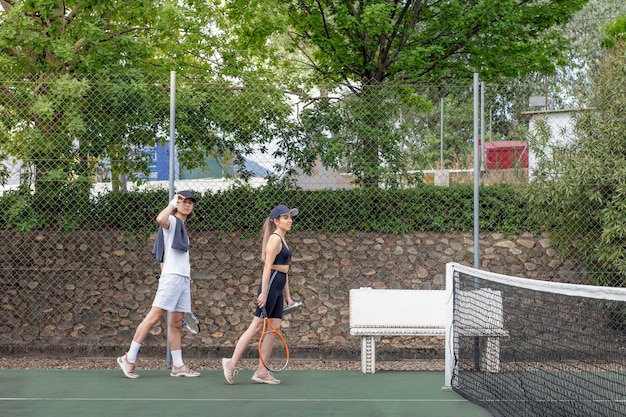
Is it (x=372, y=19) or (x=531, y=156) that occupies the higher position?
(x=372, y=19)

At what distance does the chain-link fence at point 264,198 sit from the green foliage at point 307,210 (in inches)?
0.8

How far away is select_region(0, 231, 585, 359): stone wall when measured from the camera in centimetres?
1172

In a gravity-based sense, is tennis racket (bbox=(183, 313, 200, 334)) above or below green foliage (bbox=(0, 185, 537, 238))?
below

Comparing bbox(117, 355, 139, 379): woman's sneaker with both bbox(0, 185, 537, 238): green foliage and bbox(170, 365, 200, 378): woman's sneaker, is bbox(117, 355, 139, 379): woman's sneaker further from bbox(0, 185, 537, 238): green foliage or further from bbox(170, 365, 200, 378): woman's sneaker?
bbox(0, 185, 537, 238): green foliage

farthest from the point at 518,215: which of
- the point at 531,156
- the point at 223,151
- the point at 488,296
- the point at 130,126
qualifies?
the point at 130,126

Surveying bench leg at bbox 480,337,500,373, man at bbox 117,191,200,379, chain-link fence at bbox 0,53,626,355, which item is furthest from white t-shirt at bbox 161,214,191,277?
bench leg at bbox 480,337,500,373

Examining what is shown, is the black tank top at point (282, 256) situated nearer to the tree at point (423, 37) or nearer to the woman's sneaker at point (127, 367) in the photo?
the woman's sneaker at point (127, 367)

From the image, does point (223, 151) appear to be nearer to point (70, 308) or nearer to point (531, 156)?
point (70, 308)

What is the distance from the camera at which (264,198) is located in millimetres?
12016

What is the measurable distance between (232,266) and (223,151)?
1.57 m

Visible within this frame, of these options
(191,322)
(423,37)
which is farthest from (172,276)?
(423,37)

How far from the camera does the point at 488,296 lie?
9680 millimetres

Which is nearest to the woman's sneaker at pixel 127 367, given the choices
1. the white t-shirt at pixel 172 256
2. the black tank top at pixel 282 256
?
the white t-shirt at pixel 172 256

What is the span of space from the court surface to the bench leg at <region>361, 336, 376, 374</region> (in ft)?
0.39
